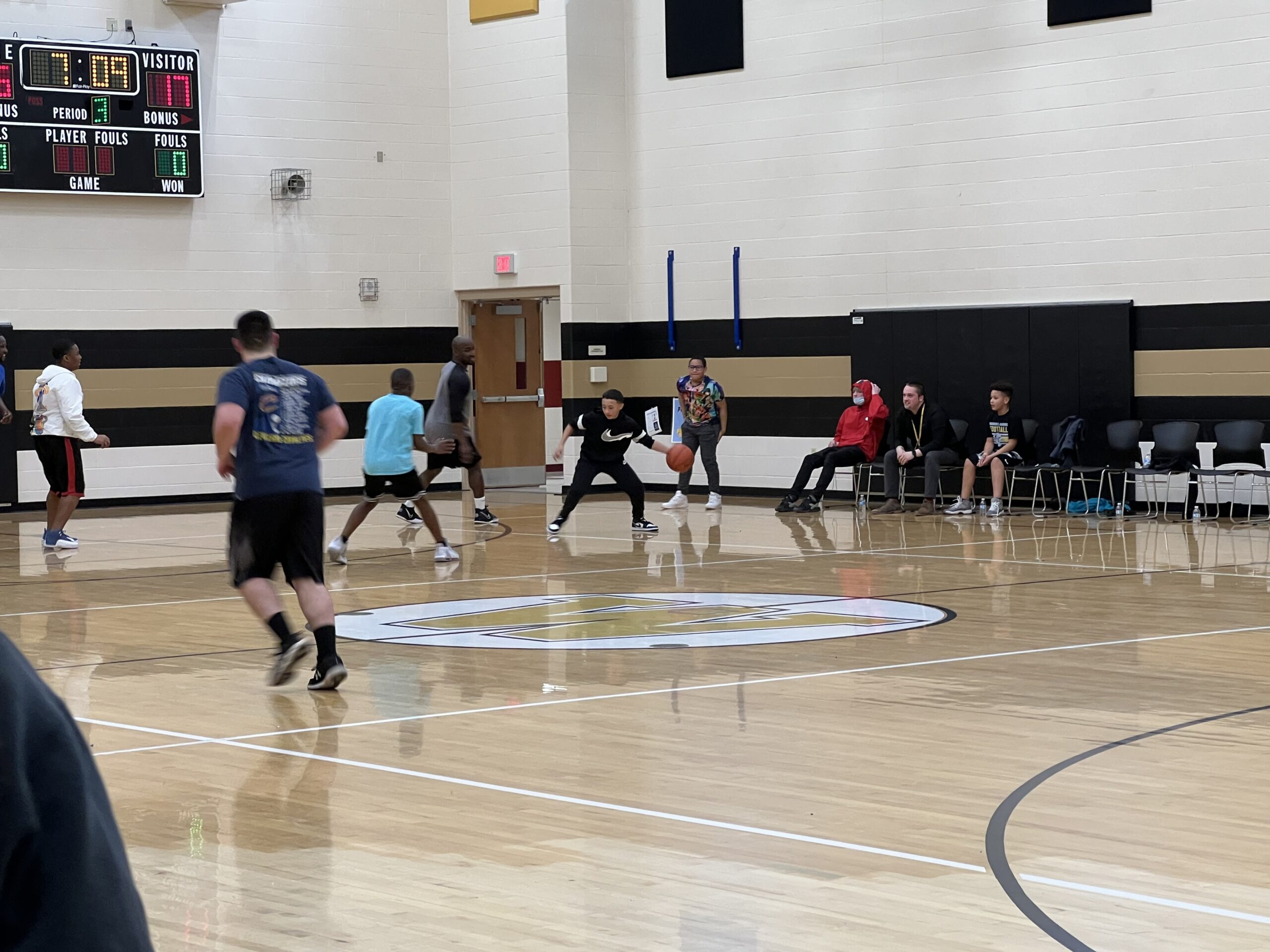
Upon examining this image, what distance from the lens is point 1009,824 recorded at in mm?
5266

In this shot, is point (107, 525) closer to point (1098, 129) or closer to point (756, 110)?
A: point (756, 110)

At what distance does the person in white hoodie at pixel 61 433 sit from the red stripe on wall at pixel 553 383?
7839 mm

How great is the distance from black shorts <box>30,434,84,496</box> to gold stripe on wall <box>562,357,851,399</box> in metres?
7.59

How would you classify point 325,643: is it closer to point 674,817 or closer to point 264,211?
point 674,817

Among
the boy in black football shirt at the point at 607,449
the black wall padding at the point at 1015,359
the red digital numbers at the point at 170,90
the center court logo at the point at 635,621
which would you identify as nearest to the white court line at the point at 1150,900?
the center court logo at the point at 635,621

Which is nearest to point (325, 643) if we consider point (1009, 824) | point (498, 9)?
point (1009, 824)

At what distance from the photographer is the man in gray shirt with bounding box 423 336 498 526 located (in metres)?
16.6

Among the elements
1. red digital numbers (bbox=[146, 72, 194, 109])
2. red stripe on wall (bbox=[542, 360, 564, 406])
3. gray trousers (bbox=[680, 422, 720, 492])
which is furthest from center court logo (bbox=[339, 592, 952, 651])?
red stripe on wall (bbox=[542, 360, 564, 406])

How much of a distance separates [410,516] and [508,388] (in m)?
5.26

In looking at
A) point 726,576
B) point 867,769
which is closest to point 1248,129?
point 726,576

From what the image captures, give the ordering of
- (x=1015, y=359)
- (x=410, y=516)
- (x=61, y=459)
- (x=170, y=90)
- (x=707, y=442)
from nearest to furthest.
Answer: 1. (x=61, y=459)
2. (x=410, y=516)
3. (x=1015, y=359)
4. (x=707, y=442)
5. (x=170, y=90)

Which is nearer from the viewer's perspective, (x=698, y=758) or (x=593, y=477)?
(x=698, y=758)

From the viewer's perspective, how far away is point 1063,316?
58.1 ft

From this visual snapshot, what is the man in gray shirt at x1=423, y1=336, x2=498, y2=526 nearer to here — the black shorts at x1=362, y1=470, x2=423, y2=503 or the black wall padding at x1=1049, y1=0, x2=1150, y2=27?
the black shorts at x1=362, y1=470, x2=423, y2=503
